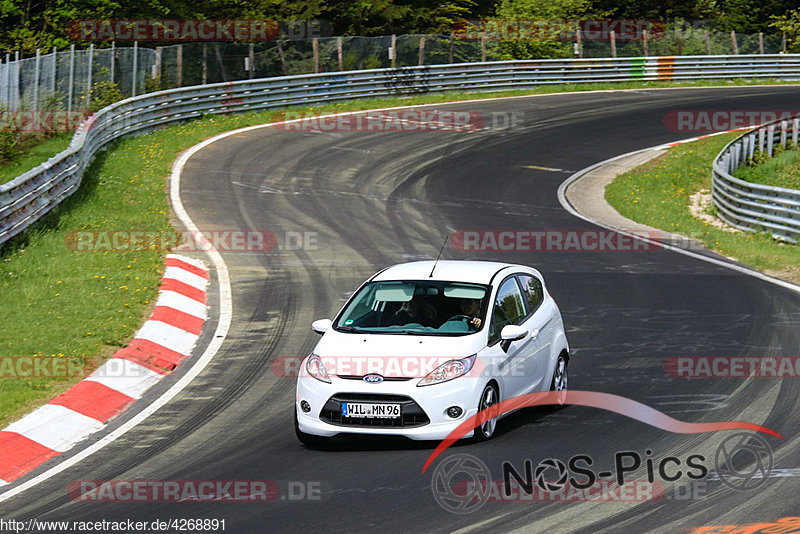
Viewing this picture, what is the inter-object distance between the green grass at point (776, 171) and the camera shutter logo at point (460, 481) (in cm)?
2187

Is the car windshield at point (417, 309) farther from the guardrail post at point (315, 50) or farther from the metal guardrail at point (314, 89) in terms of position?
the guardrail post at point (315, 50)

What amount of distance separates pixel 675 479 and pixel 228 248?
12.9 meters

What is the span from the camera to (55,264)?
57.9 feet

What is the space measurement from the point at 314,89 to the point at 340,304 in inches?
918

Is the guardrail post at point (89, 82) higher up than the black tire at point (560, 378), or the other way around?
the guardrail post at point (89, 82)

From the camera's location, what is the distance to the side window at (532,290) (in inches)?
460

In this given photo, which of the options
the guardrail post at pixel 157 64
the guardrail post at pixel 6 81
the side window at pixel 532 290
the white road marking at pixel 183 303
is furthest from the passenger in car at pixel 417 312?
the guardrail post at pixel 157 64

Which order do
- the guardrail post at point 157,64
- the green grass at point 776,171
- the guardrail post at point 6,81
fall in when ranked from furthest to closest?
the guardrail post at point 157,64
the green grass at point 776,171
the guardrail post at point 6,81

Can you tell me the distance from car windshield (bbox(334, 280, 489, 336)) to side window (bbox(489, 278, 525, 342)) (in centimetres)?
16

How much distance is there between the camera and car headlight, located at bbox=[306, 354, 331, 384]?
9920mm

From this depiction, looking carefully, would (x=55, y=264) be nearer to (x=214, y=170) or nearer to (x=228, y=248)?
(x=228, y=248)

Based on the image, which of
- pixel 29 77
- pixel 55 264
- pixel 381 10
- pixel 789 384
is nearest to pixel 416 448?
pixel 789 384

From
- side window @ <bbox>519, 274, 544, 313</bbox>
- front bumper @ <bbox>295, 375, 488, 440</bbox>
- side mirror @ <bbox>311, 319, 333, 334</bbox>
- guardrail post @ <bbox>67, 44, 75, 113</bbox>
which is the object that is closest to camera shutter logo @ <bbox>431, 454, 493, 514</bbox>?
front bumper @ <bbox>295, 375, 488, 440</bbox>

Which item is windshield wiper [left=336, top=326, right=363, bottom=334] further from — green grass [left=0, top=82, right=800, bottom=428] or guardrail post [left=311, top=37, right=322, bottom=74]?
guardrail post [left=311, top=37, right=322, bottom=74]
